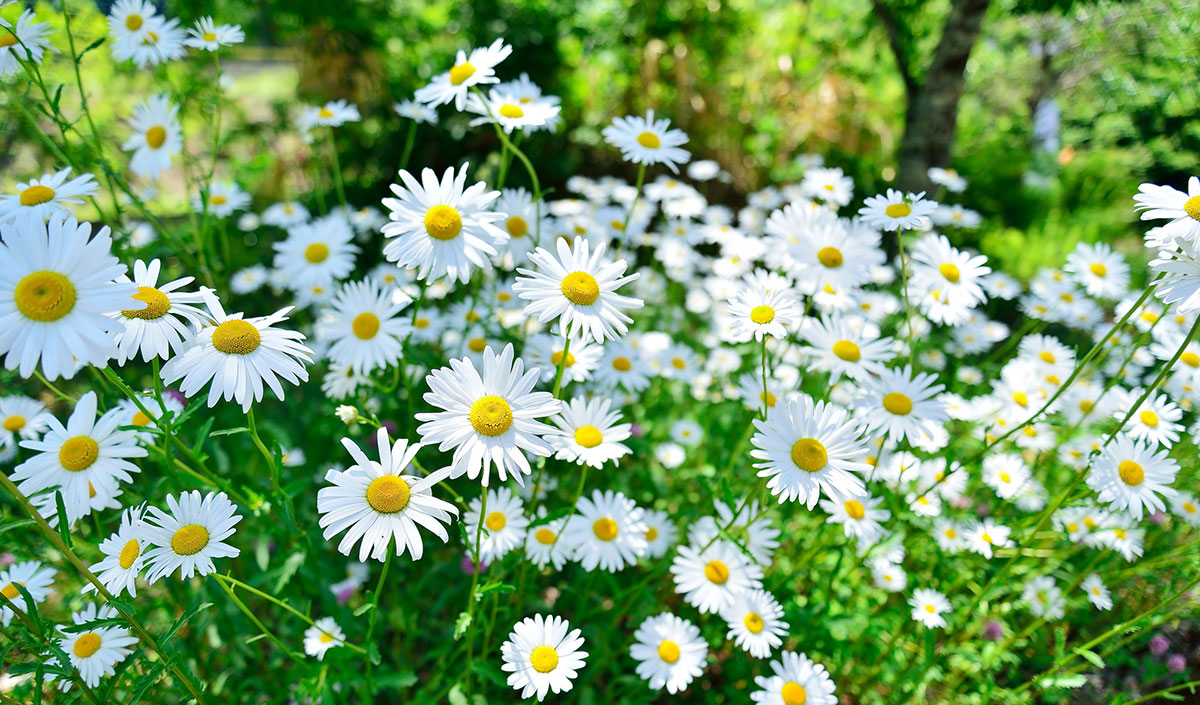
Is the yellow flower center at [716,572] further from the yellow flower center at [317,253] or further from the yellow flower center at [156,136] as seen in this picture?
the yellow flower center at [156,136]

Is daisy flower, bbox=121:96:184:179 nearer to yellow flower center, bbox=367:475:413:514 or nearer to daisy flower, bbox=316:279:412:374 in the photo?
daisy flower, bbox=316:279:412:374

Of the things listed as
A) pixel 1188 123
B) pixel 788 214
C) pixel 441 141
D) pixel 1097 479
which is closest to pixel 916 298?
pixel 788 214

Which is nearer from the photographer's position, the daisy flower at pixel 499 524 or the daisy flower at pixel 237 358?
the daisy flower at pixel 237 358

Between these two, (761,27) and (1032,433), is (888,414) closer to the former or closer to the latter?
(1032,433)

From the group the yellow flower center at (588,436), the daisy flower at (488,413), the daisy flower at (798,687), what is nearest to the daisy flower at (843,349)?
the yellow flower center at (588,436)

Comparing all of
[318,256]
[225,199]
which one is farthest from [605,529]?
[225,199]

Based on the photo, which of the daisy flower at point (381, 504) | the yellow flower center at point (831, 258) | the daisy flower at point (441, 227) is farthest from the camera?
the yellow flower center at point (831, 258)

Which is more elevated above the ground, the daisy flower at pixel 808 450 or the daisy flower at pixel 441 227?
the daisy flower at pixel 441 227

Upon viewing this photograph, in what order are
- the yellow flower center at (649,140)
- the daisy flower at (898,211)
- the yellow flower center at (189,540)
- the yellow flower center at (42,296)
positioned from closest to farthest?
the yellow flower center at (42,296), the yellow flower center at (189,540), the daisy flower at (898,211), the yellow flower center at (649,140)

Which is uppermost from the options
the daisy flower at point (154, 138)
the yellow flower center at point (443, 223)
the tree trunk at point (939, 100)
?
the tree trunk at point (939, 100)
